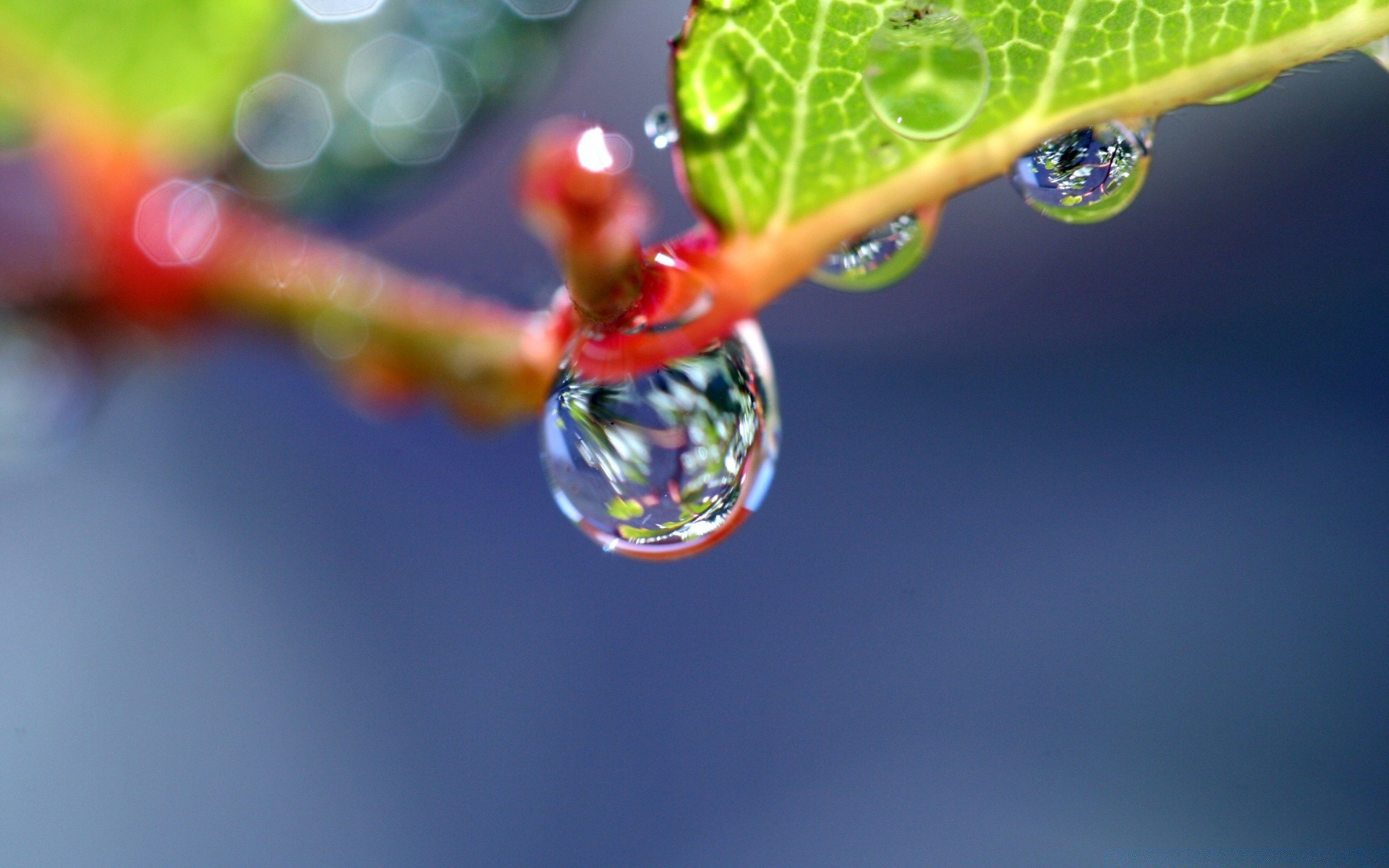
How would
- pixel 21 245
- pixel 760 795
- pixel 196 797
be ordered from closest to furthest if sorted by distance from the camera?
1. pixel 21 245
2. pixel 196 797
3. pixel 760 795

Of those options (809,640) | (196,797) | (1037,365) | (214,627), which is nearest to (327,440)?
(214,627)

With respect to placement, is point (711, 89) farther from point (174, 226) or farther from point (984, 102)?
point (174, 226)

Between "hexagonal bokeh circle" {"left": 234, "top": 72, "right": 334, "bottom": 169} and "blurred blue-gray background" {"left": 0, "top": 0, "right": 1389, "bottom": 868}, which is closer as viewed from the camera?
"hexagonal bokeh circle" {"left": 234, "top": 72, "right": 334, "bottom": 169}

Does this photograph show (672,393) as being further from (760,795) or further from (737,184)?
(760,795)

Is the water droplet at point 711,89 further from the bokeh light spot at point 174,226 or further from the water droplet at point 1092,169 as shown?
the bokeh light spot at point 174,226

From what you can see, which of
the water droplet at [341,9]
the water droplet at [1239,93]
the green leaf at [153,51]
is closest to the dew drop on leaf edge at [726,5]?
the water droplet at [1239,93]

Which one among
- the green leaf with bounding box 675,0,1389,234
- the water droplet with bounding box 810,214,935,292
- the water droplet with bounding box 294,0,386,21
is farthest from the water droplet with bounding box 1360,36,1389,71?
the water droplet with bounding box 294,0,386,21

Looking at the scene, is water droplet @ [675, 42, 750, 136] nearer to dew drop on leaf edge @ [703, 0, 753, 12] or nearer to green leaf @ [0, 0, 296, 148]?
dew drop on leaf edge @ [703, 0, 753, 12]

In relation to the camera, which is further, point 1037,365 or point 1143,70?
point 1037,365
